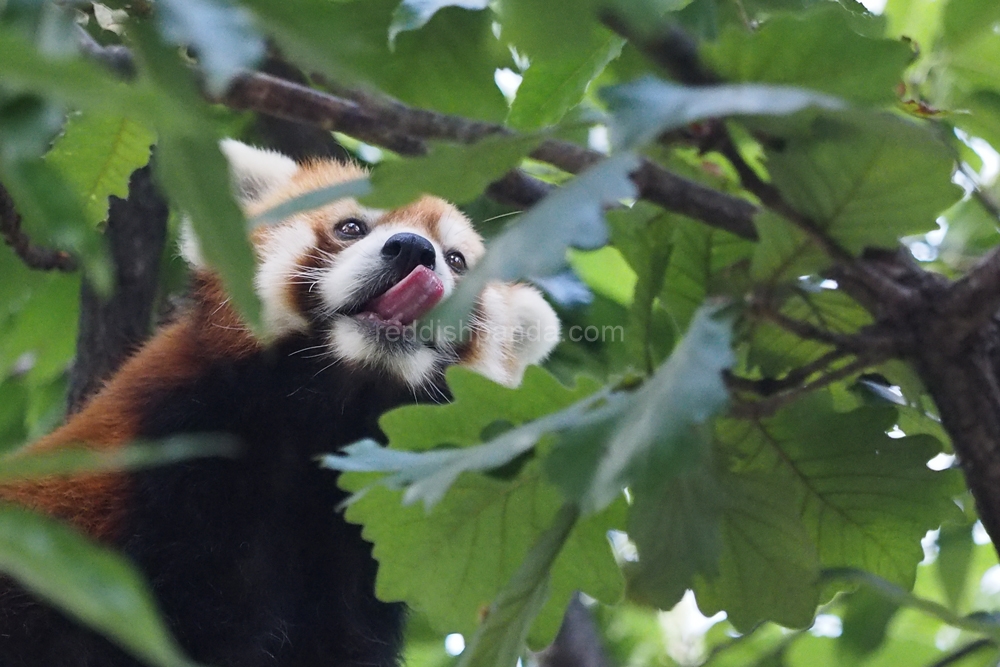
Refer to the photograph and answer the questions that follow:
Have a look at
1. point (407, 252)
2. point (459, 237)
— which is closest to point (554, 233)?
point (407, 252)

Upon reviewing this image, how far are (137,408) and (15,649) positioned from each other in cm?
62

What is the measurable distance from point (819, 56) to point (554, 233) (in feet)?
1.48

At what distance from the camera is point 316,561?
2680 millimetres

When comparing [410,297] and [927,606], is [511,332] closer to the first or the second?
[410,297]

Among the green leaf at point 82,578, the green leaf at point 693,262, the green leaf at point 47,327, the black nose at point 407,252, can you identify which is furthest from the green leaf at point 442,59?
the green leaf at point 47,327

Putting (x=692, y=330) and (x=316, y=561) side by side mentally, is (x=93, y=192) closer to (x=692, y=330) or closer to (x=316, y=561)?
(x=316, y=561)

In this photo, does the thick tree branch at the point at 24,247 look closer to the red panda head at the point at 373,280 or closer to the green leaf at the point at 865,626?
the red panda head at the point at 373,280

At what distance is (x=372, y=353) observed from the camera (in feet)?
9.12

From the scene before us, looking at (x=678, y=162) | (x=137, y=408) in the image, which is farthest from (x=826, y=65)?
(x=137, y=408)

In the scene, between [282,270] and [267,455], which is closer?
[267,455]

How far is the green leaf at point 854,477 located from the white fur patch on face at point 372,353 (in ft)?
4.34

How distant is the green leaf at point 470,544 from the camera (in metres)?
1.64

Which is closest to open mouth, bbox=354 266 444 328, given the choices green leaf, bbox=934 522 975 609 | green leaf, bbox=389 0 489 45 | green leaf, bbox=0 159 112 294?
green leaf, bbox=389 0 489 45

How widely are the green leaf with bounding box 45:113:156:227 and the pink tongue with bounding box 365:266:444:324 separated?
0.75 meters
